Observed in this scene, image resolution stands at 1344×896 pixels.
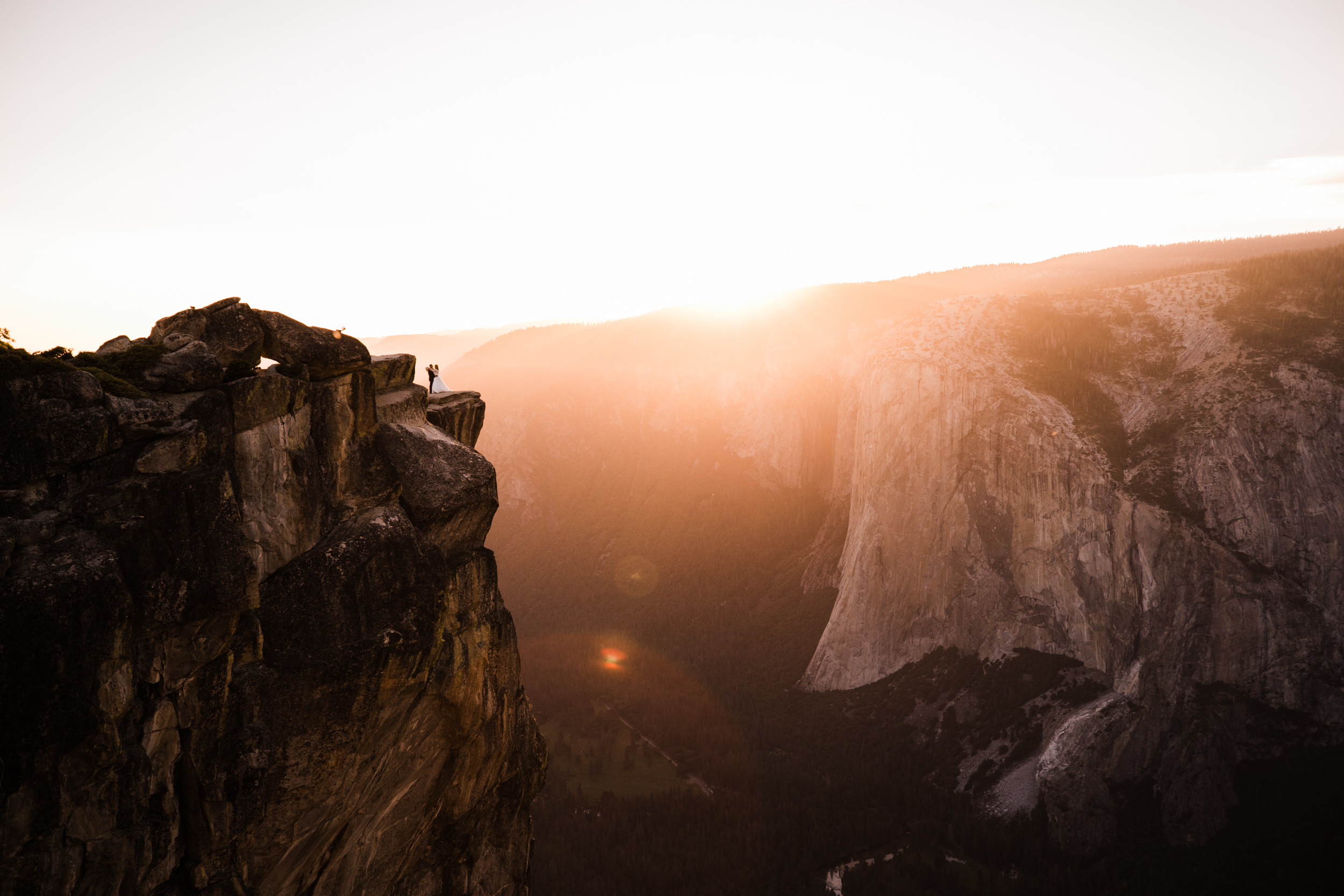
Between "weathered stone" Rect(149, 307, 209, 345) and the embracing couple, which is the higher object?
"weathered stone" Rect(149, 307, 209, 345)

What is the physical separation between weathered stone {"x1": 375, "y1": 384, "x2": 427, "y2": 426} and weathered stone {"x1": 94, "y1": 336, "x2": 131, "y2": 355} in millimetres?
5356

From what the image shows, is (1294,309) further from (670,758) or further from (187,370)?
(187,370)

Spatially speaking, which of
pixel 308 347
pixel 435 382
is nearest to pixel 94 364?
pixel 308 347

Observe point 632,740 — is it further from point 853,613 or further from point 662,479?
point 662,479

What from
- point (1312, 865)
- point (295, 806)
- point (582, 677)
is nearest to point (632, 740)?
point (582, 677)

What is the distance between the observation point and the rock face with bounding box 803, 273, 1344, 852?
44.4 meters

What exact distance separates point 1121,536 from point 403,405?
52.0 m

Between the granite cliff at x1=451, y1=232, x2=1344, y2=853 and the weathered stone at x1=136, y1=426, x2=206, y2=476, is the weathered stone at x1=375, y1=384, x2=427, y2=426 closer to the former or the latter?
the weathered stone at x1=136, y1=426, x2=206, y2=476

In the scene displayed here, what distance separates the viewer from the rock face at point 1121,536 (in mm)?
44438

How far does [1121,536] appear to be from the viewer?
170 feet

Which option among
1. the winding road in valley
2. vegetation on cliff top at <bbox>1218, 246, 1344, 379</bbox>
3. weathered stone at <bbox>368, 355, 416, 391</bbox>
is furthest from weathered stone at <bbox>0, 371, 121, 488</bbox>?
vegetation on cliff top at <bbox>1218, 246, 1344, 379</bbox>

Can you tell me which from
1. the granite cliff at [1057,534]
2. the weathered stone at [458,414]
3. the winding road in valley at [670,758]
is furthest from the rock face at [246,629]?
the granite cliff at [1057,534]

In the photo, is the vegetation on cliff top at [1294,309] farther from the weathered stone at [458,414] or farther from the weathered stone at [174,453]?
the weathered stone at [174,453]

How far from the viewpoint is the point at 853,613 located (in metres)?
64.1
